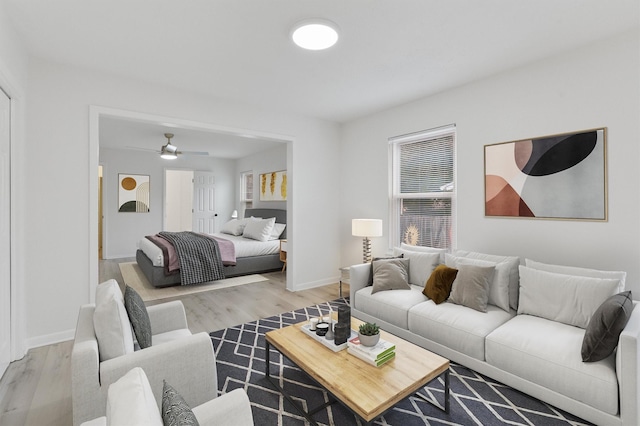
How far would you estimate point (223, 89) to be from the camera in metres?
3.63

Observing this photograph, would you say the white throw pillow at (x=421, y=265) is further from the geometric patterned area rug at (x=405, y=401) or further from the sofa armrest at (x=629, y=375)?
the sofa armrest at (x=629, y=375)

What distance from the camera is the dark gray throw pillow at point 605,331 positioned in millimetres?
1753

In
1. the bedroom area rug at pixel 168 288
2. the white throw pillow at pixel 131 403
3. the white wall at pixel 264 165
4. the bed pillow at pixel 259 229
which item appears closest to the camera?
the white throw pillow at pixel 131 403

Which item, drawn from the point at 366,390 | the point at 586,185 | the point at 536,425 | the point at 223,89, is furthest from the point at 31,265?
the point at 586,185

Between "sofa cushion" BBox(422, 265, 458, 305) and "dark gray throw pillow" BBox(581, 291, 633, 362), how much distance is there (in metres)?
1.07

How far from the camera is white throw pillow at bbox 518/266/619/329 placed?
216cm

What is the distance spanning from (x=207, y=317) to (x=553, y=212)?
369cm

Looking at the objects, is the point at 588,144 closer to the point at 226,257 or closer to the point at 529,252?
the point at 529,252

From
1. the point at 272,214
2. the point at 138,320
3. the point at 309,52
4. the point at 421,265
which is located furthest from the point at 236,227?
the point at 138,320

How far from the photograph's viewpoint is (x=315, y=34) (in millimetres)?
2387

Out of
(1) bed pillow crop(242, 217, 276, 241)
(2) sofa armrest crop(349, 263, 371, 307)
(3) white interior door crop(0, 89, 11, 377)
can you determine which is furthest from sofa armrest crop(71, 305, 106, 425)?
(1) bed pillow crop(242, 217, 276, 241)

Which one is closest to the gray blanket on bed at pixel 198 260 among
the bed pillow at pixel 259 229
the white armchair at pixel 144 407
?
the bed pillow at pixel 259 229

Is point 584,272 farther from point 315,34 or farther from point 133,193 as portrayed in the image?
point 133,193

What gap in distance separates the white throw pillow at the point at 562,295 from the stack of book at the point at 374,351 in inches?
51.6
